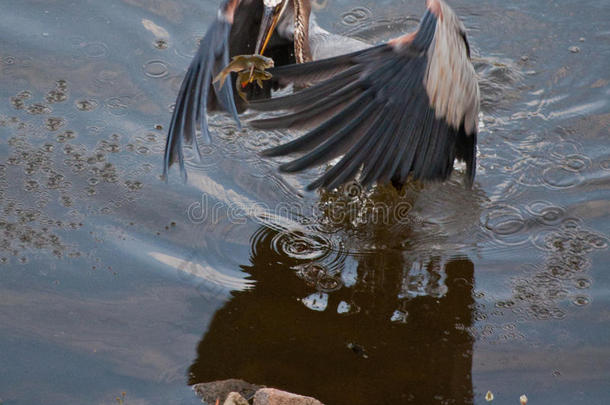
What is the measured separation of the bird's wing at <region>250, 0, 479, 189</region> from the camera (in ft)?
11.0

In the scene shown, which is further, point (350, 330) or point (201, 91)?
point (201, 91)

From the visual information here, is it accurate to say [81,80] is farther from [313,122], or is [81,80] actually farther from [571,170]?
[571,170]

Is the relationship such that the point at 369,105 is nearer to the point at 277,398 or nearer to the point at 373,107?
the point at 373,107

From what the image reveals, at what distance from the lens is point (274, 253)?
388 centimetres

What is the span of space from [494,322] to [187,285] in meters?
1.47

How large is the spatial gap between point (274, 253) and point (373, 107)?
3.09 feet

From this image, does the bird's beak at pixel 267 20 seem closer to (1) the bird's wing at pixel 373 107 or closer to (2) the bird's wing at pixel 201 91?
(2) the bird's wing at pixel 201 91

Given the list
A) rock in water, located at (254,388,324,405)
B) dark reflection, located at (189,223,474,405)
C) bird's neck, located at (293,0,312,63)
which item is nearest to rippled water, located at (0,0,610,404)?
dark reflection, located at (189,223,474,405)

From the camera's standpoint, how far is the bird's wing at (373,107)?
3.35 meters

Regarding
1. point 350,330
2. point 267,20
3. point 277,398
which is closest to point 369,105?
point 350,330

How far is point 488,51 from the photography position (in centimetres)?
556

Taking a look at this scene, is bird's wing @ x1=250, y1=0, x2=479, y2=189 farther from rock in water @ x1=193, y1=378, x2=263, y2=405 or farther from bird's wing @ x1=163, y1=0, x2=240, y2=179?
rock in water @ x1=193, y1=378, x2=263, y2=405

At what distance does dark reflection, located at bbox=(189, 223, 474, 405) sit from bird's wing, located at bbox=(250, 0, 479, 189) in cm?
55

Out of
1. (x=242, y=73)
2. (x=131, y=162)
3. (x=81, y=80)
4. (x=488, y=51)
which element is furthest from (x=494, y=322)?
(x=81, y=80)
